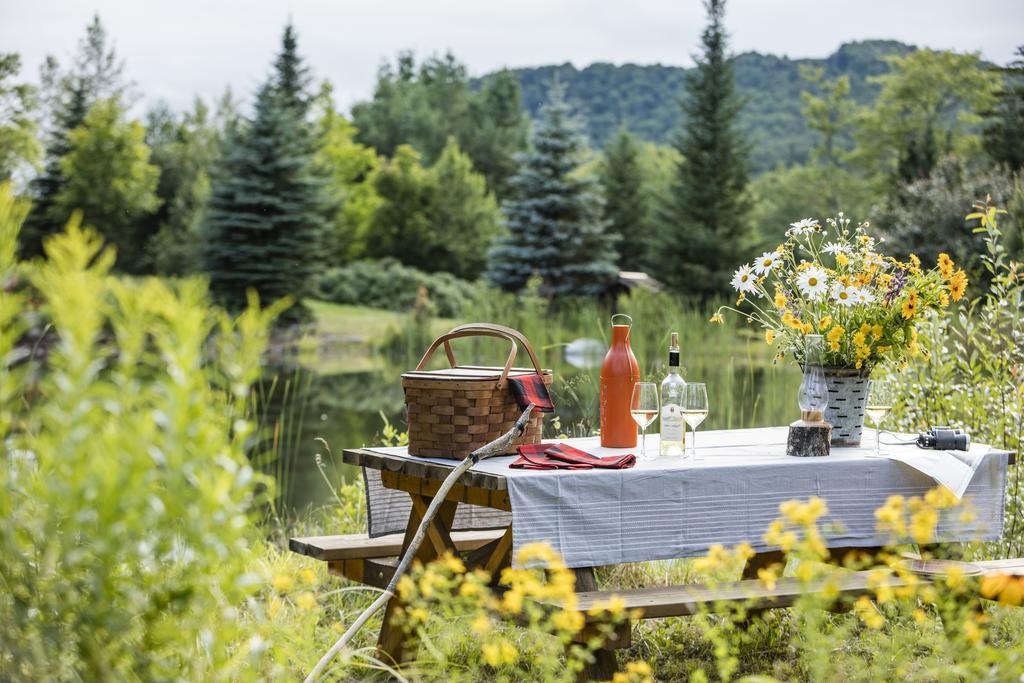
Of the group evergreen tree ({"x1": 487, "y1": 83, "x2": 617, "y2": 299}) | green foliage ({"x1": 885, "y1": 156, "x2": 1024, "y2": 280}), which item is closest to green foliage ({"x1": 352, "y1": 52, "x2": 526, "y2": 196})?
evergreen tree ({"x1": 487, "y1": 83, "x2": 617, "y2": 299})

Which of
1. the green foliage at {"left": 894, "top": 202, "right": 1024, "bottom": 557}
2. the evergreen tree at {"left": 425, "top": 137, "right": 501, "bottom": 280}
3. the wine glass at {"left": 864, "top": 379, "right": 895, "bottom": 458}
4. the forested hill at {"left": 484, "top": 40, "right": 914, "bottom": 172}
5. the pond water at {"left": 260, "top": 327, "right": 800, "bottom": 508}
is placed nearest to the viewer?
the wine glass at {"left": 864, "top": 379, "right": 895, "bottom": 458}

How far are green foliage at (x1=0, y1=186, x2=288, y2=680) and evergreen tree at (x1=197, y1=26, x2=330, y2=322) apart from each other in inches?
801

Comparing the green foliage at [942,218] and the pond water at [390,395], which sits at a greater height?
the green foliage at [942,218]

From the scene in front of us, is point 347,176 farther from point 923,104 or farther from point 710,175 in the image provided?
point 923,104

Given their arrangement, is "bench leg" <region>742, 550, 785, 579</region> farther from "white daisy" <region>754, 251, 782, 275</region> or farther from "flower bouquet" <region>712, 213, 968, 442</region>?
"white daisy" <region>754, 251, 782, 275</region>

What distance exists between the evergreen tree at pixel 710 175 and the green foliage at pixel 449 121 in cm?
1479

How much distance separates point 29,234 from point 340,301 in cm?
933

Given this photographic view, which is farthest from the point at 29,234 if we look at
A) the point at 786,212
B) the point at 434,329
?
the point at 786,212

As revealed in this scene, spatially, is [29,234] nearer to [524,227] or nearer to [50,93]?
[50,93]

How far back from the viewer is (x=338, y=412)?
1247 centimetres

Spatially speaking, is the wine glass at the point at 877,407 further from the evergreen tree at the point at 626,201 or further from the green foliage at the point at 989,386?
the evergreen tree at the point at 626,201

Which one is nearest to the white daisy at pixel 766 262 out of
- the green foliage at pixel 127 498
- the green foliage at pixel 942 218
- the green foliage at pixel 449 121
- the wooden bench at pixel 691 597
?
the wooden bench at pixel 691 597

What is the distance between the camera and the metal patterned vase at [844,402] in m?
3.21

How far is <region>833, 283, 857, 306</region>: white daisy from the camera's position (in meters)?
3.17
